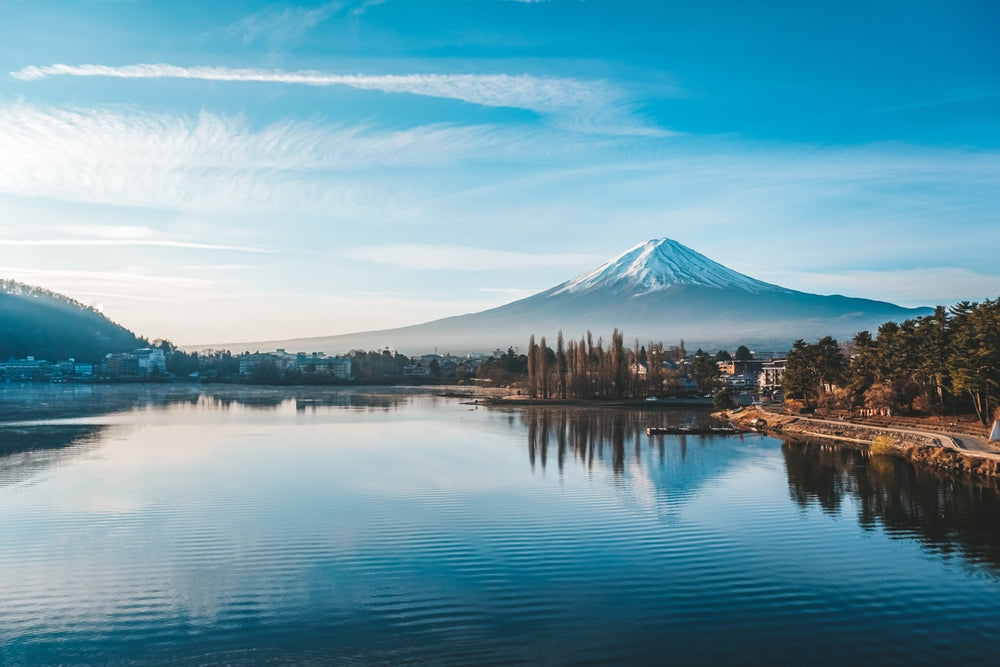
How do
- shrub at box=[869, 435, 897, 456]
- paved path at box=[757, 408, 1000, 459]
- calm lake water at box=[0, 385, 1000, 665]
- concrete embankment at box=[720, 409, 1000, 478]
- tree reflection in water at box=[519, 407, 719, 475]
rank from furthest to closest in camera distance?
shrub at box=[869, 435, 897, 456]
tree reflection in water at box=[519, 407, 719, 475]
paved path at box=[757, 408, 1000, 459]
concrete embankment at box=[720, 409, 1000, 478]
calm lake water at box=[0, 385, 1000, 665]

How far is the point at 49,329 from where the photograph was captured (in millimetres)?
89562

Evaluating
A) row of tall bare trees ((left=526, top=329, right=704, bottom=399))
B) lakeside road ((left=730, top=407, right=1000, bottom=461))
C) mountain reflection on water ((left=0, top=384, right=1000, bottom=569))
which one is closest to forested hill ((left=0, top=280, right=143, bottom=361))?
mountain reflection on water ((left=0, top=384, right=1000, bottom=569))

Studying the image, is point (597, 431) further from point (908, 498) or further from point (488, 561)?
point (488, 561)

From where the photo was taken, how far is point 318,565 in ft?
28.8

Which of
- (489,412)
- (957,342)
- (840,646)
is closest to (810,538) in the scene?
(840,646)

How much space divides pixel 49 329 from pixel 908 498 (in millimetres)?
98292

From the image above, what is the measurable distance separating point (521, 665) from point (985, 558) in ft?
23.1

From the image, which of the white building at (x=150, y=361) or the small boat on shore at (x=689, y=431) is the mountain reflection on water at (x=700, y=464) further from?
the white building at (x=150, y=361)

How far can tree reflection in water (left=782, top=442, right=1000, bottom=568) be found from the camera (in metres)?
10.5

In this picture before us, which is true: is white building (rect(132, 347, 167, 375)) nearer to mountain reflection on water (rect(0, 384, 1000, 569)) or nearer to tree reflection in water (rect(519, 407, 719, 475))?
mountain reflection on water (rect(0, 384, 1000, 569))

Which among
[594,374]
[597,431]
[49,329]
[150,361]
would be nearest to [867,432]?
[597,431]

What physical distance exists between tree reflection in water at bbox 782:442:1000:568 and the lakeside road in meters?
1.25

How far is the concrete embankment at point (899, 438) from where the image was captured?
53.5 ft

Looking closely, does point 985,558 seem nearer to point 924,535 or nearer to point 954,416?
point 924,535
